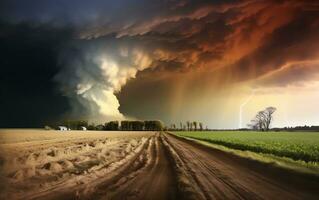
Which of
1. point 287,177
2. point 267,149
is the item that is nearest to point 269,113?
point 267,149

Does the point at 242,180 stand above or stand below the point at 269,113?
below

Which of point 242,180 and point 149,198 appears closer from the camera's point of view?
point 149,198

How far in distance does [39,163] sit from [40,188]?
29.5 ft

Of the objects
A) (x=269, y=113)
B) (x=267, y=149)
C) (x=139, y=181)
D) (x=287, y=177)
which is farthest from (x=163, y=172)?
(x=269, y=113)

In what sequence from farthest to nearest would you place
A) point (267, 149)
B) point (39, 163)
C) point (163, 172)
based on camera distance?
point (267, 149) < point (39, 163) < point (163, 172)

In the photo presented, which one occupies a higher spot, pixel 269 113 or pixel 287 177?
pixel 269 113

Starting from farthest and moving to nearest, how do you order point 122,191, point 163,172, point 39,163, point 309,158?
point 309,158
point 39,163
point 163,172
point 122,191

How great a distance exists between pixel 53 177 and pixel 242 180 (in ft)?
28.7

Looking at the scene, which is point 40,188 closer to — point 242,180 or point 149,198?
point 149,198

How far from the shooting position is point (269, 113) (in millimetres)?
196250

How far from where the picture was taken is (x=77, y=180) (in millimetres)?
16000

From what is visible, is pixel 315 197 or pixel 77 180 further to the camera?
pixel 77 180

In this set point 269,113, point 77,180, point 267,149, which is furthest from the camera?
point 269,113

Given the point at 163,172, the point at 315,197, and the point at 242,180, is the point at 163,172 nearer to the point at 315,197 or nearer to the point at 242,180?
the point at 242,180
